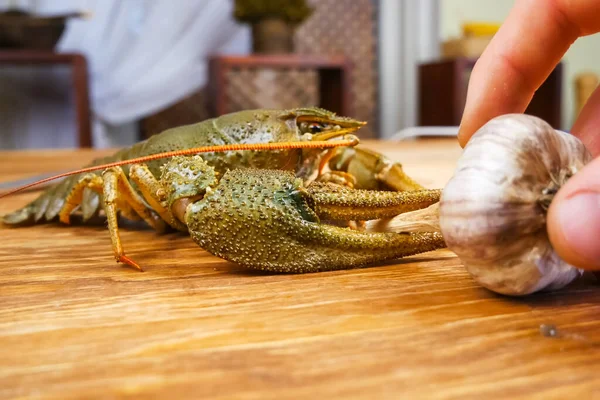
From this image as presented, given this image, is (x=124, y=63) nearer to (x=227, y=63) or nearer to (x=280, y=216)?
(x=227, y=63)

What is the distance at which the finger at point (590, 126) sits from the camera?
775 millimetres

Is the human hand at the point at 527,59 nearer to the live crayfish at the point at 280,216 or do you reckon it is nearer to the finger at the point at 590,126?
the finger at the point at 590,126


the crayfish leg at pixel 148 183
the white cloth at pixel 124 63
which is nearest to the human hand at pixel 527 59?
the crayfish leg at pixel 148 183

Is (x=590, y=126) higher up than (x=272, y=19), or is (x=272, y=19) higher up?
(x=272, y=19)

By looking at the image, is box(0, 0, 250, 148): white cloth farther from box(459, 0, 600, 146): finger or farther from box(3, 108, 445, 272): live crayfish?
box(459, 0, 600, 146): finger

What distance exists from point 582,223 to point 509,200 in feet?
0.21

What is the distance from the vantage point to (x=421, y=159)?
80.1 inches

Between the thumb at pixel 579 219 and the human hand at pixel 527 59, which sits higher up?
the human hand at pixel 527 59

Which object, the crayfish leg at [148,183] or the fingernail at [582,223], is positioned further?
the crayfish leg at [148,183]

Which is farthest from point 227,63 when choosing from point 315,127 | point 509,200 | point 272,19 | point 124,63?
point 509,200

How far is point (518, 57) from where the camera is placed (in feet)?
2.51

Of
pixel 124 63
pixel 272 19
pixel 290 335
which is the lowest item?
pixel 290 335

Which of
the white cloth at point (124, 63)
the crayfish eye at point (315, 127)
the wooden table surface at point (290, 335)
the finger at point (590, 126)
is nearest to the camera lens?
the wooden table surface at point (290, 335)

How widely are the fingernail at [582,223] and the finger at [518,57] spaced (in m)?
0.34
